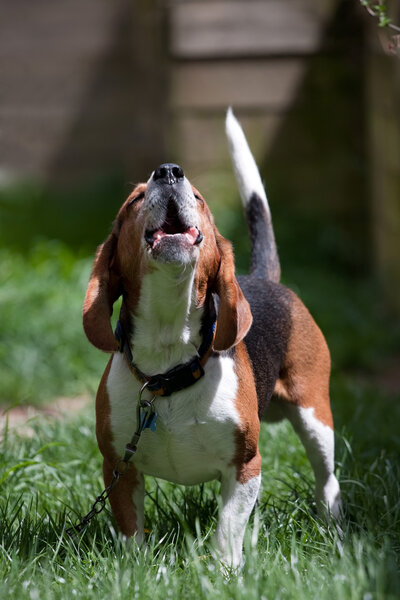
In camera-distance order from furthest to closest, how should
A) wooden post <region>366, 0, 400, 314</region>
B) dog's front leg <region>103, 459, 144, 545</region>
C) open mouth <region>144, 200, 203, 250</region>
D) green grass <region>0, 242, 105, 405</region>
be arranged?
wooden post <region>366, 0, 400, 314</region>
green grass <region>0, 242, 105, 405</region>
dog's front leg <region>103, 459, 144, 545</region>
open mouth <region>144, 200, 203, 250</region>

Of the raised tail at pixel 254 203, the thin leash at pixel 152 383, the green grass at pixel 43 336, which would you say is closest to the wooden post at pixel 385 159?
the green grass at pixel 43 336

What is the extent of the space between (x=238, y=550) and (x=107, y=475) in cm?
52

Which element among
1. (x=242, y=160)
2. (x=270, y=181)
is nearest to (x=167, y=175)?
(x=242, y=160)

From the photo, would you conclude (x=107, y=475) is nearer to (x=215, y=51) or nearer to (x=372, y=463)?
(x=372, y=463)

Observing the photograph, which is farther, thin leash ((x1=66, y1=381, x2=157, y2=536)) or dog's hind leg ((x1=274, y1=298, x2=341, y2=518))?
dog's hind leg ((x1=274, y1=298, x2=341, y2=518))

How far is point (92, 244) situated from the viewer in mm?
8250

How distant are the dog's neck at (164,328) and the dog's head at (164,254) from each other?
3 centimetres

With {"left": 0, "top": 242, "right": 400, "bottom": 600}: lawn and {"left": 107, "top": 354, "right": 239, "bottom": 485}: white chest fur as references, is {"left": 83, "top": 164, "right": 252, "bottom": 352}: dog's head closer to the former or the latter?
{"left": 107, "top": 354, "right": 239, "bottom": 485}: white chest fur

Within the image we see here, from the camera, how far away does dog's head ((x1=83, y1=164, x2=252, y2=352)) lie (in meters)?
2.85

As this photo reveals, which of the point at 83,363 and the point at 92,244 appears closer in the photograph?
the point at 83,363

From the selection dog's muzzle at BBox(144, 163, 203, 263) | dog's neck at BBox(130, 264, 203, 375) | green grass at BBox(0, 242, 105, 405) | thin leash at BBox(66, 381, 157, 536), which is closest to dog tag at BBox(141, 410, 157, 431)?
thin leash at BBox(66, 381, 157, 536)

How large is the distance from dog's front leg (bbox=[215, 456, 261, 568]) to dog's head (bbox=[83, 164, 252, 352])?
18.3 inches

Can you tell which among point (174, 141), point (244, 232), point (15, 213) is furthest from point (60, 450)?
point (15, 213)

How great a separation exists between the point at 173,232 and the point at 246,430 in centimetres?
70
